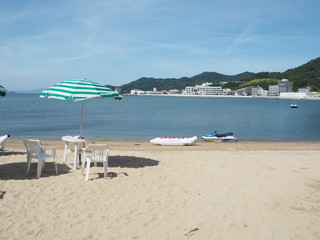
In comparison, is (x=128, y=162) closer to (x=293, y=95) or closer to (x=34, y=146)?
(x=34, y=146)

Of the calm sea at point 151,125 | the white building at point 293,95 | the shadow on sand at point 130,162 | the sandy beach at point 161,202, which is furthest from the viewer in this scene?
the white building at point 293,95

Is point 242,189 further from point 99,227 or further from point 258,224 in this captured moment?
point 99,227

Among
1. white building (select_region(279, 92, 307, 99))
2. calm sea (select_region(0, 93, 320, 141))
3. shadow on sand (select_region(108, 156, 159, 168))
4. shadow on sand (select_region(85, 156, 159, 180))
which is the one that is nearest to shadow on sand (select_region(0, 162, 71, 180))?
shadow on sand (select_region(85, 156, 159, 180))

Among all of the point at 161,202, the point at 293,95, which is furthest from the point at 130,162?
the point at 293,95

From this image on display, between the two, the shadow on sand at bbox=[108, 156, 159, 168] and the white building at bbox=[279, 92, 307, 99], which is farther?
the white building at bbox=[279, 92, 307, 99]

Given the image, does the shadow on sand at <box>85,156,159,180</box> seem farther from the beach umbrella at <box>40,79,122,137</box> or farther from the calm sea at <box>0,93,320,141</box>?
the beach umbrella at <box>40,79,122,137</box>

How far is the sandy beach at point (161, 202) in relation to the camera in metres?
4.66

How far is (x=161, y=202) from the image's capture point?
5.91 m

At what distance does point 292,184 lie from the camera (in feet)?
24.2

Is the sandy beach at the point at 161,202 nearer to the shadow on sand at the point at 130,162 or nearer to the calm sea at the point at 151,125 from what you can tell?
the shadow on sand at the point at 130,162

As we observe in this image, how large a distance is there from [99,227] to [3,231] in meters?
1.40

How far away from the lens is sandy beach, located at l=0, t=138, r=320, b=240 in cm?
466

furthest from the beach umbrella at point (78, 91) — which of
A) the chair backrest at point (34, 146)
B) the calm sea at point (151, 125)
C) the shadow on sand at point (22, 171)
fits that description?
the shadow on sand at point (22, 171)

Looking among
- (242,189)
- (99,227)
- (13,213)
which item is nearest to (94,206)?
(99,227)
